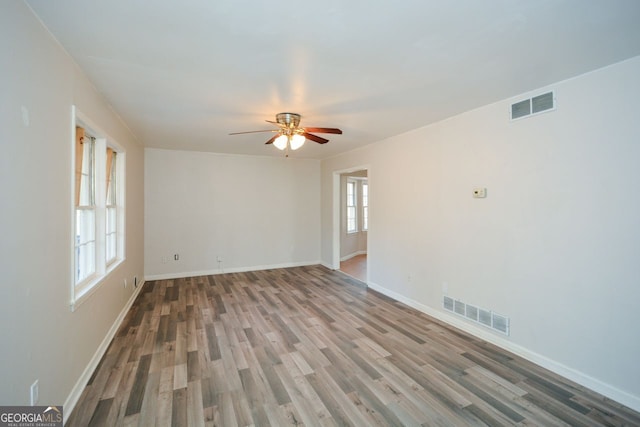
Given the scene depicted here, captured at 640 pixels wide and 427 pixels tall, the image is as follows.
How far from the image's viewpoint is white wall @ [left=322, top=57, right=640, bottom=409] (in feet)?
7.00

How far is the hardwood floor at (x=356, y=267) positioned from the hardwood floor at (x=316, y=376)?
198 cm

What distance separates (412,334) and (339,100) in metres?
2.78

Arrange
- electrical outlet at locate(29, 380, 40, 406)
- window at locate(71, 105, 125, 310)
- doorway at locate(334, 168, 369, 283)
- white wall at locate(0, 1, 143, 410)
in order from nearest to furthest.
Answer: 1. white wall at locate(0, 1, 143, 410)
2. electrical outlet at locate(29, 380, 40, 406)
3. window at locate(71, 105, 125, 310)
4. doorway at locate(334, 168, 369, 283)

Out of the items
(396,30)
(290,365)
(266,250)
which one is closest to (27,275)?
(290,365)

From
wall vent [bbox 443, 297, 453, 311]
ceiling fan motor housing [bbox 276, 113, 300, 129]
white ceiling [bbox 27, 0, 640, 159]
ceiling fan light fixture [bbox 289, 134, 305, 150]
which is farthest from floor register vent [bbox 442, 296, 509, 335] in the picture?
ceiling fan motor housing [bbox 276, 113, 300, 129]

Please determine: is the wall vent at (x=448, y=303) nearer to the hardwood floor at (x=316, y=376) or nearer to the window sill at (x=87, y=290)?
the hardwood floor at (x=316, y=376)

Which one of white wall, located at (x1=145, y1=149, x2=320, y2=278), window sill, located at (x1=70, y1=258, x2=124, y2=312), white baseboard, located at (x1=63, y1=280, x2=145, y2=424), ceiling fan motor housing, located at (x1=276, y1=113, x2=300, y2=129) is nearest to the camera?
white baseboard, located at (x1=63, y1=280, x2=145, y2=424)

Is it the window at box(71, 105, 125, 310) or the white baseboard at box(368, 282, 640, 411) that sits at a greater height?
the window at box(71, 105, 125, 310)

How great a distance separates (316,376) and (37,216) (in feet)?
7.60

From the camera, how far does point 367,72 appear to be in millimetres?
2279

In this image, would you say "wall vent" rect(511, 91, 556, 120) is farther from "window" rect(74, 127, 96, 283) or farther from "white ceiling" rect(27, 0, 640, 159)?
"window" rect(74, 127, 96, 283)

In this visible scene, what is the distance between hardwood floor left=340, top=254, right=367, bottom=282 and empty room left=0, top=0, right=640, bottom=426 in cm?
172

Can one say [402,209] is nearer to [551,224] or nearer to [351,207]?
[551,224]

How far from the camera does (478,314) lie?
3.19m
